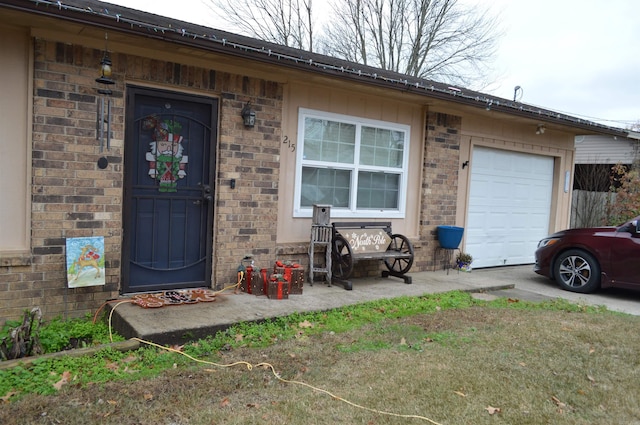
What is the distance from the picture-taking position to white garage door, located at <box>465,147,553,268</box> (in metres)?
9.19

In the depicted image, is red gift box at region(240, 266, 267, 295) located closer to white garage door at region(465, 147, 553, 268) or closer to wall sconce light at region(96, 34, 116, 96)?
wall sconce light at region(96, 34, 116, 96)

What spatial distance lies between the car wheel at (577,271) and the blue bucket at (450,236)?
1.70m

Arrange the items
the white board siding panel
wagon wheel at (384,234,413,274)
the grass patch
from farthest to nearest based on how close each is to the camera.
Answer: the white board siding panel < wagon wheel at (384,234,413,274) < the grass patch

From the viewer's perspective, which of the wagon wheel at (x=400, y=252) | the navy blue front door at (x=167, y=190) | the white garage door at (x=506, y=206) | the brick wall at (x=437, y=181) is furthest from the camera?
the white garage door at (x=506, y=206)

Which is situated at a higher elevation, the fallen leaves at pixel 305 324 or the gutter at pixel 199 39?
the gutter at pixel 199 39

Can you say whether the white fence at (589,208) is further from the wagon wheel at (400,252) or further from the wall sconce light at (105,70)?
the wall sconce light at (105,70)

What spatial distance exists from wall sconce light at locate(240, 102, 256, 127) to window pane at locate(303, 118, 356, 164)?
3.22 ft

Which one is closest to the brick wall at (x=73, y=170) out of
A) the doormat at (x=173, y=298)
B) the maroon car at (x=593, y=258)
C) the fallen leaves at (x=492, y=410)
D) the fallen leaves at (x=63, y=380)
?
the doormat at (x=173, y=298)

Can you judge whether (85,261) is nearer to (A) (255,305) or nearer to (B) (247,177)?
(A) (255,305)

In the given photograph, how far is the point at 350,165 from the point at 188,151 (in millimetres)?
2515

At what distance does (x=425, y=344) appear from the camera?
465 centimetres

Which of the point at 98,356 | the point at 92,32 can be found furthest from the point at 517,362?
the point at 92,32

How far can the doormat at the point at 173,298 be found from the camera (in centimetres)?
502

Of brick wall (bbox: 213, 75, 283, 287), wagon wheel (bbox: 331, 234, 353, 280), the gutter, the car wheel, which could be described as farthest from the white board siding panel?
brick wall (bbox: 213, 75, 283, 287)
